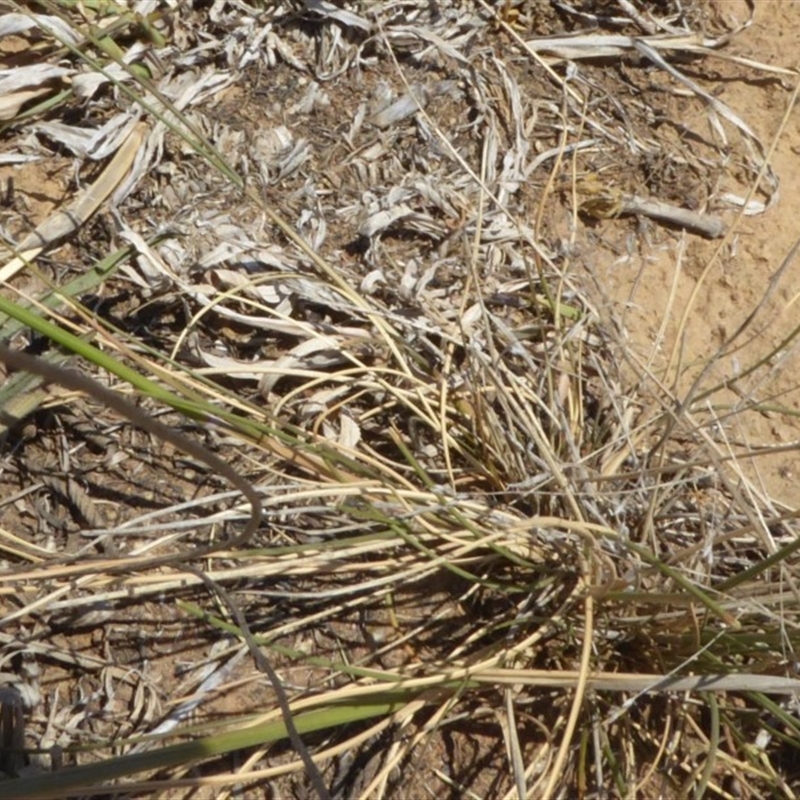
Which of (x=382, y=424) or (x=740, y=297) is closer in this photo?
(x=382, y=424)

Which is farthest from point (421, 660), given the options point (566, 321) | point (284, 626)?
point (566, 321)

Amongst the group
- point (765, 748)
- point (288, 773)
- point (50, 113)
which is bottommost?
point (765, 748)

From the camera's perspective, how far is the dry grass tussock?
1522mm

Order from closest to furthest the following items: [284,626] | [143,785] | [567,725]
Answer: [143,785] → [567,725] → [284,626]

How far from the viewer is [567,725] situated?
149cm

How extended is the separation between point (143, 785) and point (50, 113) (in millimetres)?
1196

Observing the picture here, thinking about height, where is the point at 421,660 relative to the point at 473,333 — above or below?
below

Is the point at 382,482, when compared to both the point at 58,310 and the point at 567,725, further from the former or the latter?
the point at 58,310

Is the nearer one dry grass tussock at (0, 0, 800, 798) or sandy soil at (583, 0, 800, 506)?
dry grass tussock at (0, 0, 800, 798)

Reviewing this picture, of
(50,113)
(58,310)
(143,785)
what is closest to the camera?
(143,785)

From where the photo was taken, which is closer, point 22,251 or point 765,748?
point 765,748

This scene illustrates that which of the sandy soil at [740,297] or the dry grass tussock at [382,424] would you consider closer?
the dry grass tussock at [382,424]

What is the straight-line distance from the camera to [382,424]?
1.76m

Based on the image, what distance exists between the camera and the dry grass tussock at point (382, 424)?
4.99ft
